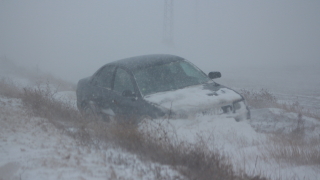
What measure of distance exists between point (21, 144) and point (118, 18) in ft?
176

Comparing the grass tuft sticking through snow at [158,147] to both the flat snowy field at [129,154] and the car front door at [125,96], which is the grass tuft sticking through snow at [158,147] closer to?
the flat snowy field at [129,154]

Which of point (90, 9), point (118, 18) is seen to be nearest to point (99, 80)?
point (118, 18)

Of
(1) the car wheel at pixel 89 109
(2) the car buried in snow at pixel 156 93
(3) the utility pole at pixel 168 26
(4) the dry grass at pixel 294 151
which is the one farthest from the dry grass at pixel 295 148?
(3) the utility pole at pixel 168 26

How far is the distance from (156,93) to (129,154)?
1.74m

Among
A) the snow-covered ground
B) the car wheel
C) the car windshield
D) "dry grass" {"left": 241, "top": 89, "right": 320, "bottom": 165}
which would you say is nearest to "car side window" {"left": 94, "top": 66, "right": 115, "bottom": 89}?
the car wheel

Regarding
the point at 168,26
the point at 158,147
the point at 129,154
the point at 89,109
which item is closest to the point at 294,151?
the point at 158,147

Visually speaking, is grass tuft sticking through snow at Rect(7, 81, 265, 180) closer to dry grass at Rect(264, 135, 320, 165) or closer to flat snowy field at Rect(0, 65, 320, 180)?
flat snowy field at Rect(0, 65, 320, 180)

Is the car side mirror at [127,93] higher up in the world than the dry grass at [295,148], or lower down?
higher up

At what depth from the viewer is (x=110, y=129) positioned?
4.45 meters

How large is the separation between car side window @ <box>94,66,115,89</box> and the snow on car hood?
4.40ft

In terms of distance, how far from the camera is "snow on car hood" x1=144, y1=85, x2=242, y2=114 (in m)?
4.71

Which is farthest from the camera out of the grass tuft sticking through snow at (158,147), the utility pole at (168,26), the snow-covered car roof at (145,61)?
the utility pole at (168,26)

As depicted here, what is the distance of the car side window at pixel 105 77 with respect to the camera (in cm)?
615

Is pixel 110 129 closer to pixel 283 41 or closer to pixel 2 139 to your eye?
pixel 2 139
